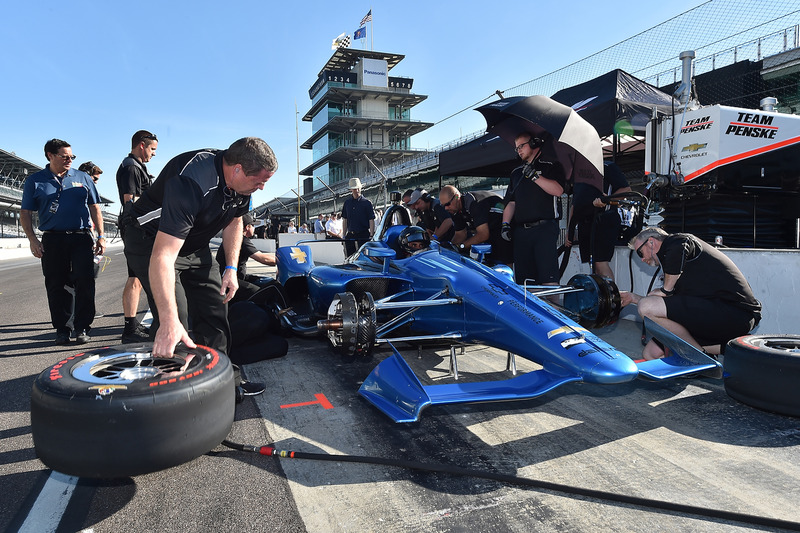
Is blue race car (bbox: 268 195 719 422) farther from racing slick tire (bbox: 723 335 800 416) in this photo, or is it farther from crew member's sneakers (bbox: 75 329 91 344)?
crew member's sneakers (bbox: 75 329 91 344)

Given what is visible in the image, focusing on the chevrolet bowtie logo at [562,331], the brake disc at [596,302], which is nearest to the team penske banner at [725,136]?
the brake disc at [596,302]

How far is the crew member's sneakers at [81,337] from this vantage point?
16.3ft

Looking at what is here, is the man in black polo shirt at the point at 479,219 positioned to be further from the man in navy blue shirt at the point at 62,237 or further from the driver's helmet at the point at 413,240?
the man in navy blue shirt at the point at 62,237

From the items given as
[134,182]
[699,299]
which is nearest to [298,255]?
[134,182]

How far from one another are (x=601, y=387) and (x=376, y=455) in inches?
74.9

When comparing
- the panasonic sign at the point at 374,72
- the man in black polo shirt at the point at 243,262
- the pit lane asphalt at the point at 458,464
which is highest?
the panasonic sign at the point at 374,72

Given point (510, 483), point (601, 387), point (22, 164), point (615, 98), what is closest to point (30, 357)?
point (510, 483)

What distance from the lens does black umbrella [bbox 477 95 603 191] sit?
4312 millimetres

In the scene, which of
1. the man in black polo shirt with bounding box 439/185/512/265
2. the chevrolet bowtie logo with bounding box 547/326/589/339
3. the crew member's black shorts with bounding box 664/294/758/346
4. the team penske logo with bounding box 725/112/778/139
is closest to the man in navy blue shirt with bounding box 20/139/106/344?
the man in black polo shirt with bounding box 439/185/512/265

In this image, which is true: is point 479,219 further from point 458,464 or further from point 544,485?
point 544,485

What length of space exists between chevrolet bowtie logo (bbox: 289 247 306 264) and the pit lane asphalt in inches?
87.0

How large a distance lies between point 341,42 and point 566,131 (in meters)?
76.6

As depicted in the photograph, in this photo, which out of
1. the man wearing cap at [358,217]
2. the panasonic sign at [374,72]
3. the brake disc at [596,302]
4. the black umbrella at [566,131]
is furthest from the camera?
the panasonic sign at [374,72]

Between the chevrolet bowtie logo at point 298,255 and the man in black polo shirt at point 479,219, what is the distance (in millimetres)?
1931
